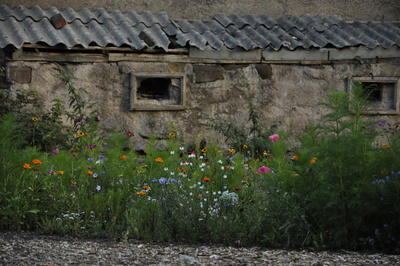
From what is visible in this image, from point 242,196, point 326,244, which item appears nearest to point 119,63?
point 242,196

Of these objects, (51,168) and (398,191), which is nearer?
(398,191)

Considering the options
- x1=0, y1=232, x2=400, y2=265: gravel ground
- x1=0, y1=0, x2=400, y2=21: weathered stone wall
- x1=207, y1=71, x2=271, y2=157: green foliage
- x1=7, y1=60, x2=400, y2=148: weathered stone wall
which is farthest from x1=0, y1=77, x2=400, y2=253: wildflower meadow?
x1=0, y1=0, x2=400, y2=21: weathered stone wall

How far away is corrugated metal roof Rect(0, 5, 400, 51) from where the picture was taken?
8195mm

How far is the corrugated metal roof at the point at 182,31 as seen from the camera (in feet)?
26.9

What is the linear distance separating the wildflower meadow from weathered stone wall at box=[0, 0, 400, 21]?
13.3ft

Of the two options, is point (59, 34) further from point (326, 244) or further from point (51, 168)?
point (326, 244)

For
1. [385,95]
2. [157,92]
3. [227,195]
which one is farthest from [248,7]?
[227,195]

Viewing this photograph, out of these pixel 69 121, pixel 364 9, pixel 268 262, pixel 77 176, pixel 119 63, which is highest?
pixel 364 9

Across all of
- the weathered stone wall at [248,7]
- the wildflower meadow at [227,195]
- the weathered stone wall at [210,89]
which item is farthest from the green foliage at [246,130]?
the wildflower meadow at [227,195]

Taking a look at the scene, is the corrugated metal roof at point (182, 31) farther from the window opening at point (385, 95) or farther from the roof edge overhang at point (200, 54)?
the window opening at point (385, 95)

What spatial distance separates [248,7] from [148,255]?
6.33 metres

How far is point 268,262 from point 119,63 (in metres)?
5.02

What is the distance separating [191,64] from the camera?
28.1ft

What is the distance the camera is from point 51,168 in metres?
5.25
